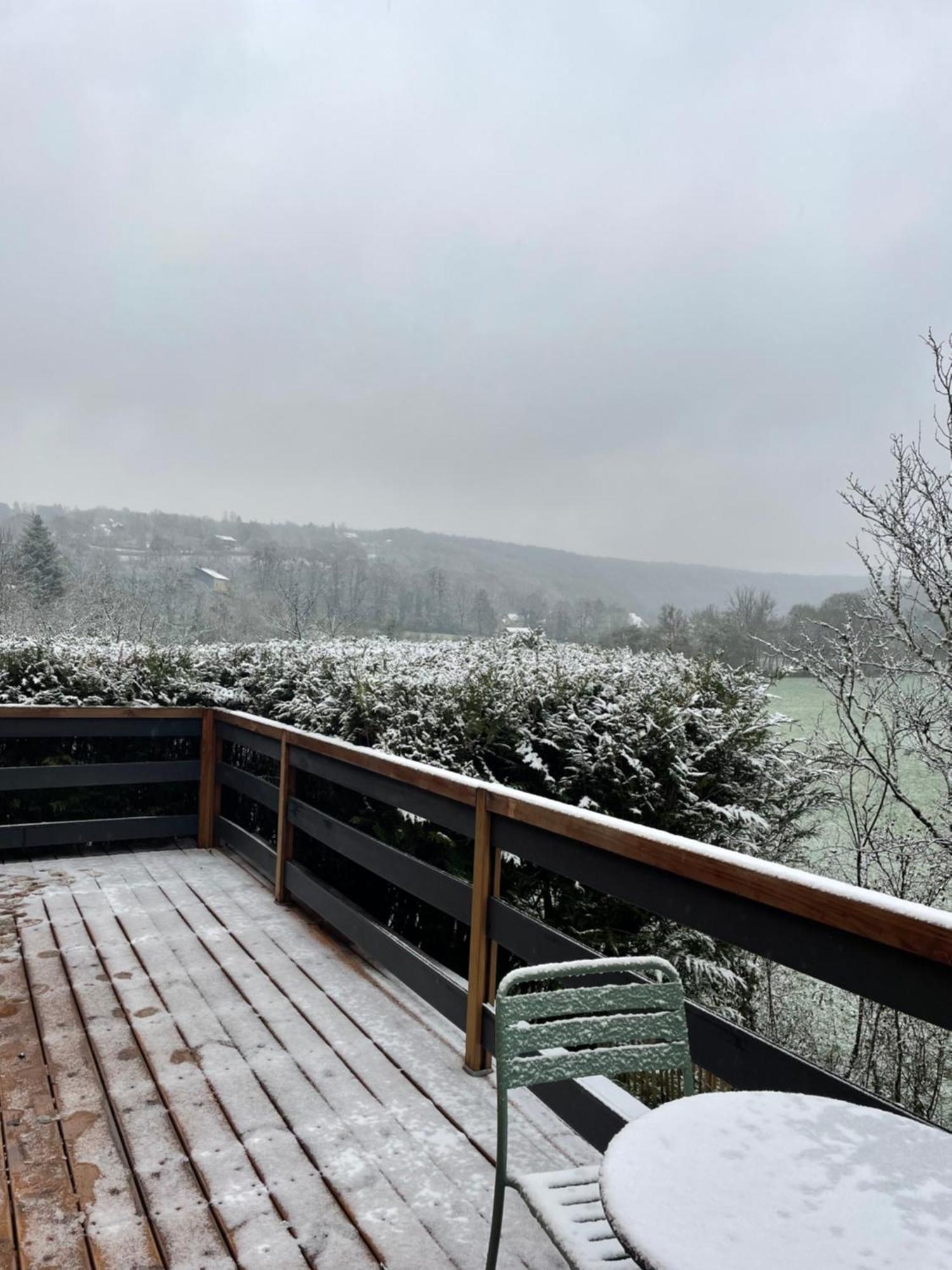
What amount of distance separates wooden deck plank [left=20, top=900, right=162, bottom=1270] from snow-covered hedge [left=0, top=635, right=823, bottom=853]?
1.77m

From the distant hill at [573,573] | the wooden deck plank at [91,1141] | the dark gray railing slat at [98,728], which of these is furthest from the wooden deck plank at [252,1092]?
the distant hill at [573,573]

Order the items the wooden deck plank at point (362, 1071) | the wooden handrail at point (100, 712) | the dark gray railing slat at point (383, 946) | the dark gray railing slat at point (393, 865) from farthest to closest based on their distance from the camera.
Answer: the wooden handrail at point (100, 712) < the dark gray railing slat at point (383, 946) < the dark gray railing slat at point (393, 865) < the wooden deck plank at point (362, 1071)

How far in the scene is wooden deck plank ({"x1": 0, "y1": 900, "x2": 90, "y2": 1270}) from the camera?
173cm

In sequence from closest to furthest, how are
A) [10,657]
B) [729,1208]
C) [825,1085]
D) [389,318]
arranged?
[729,1208] < [825,1085] < [10,657] < [389,318]

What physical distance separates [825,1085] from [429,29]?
18863 millimetres

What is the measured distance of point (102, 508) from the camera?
3612cm

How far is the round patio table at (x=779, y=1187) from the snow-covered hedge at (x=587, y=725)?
9.64 feet

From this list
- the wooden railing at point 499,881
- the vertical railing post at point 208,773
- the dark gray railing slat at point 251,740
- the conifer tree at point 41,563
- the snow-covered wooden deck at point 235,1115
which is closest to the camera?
the wooden railing at point 499,881

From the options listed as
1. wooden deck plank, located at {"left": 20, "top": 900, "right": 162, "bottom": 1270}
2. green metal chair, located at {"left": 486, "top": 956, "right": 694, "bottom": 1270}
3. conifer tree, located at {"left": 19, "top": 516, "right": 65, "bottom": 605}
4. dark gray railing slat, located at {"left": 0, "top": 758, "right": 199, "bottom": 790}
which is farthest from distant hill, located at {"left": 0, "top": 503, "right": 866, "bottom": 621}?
green metal chair, located at {"left": 486, "top": 956, "right": 694, "bottom": 1270}

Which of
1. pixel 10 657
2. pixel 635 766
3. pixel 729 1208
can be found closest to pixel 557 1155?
pixel 729 1208

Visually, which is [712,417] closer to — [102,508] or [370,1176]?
[102,508]

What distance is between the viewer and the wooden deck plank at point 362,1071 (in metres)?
1.94

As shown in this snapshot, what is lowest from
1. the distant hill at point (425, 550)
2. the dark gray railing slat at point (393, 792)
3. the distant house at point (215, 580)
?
the dark gray railing slat at point (393, 792)

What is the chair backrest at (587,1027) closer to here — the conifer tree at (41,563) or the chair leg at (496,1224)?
the chair leg at (496,1224)
